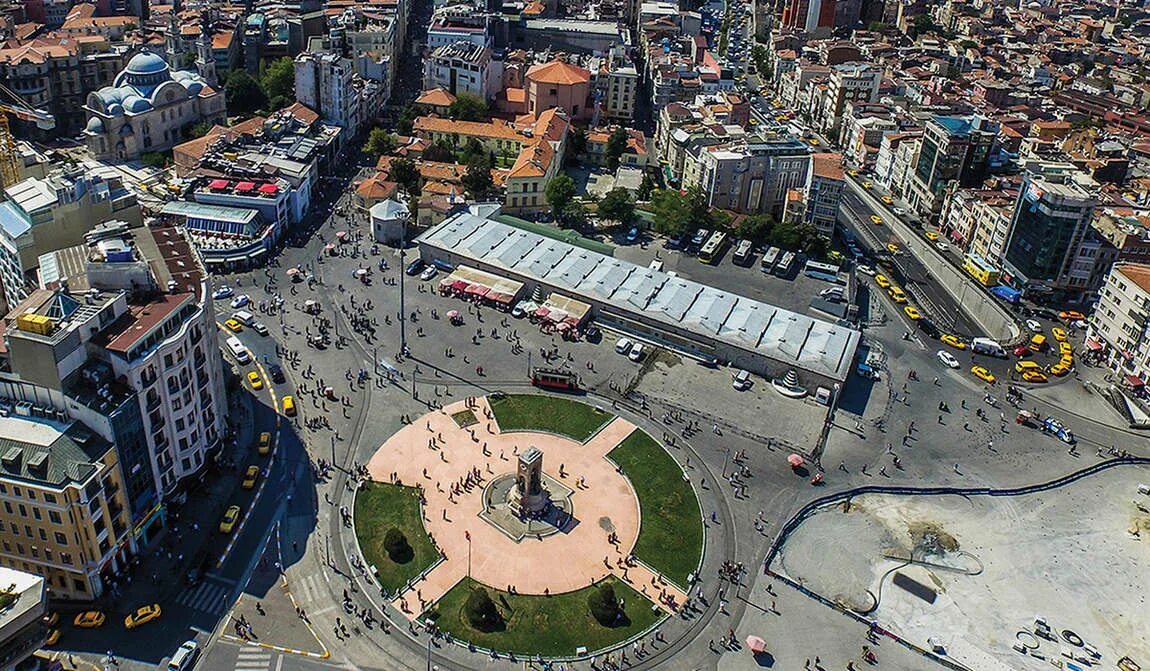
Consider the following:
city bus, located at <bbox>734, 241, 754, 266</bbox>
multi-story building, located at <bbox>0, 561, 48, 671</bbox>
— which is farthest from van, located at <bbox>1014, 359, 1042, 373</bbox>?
multi-story building, located at <bbox>0, 561, 48, 671</bbox>

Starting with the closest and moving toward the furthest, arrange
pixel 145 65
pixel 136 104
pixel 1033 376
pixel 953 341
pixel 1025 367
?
pixel 1033 376, pixel 1025 367, pixel 953 341, pixel 136 104, pixel 145 65

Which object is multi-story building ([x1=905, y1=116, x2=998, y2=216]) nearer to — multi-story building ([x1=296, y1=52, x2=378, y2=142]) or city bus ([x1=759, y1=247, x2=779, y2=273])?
city bus ([x1=759, y1=247, x2=779, y2=273])

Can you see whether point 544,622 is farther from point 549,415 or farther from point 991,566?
point 991,566

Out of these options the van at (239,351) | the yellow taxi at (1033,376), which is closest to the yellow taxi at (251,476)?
the van at (239,351)

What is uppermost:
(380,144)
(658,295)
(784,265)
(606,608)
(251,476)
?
(380,144)

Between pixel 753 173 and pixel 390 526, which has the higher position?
pixel 753 173

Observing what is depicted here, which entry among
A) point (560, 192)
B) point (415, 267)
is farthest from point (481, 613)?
point (560, 192)

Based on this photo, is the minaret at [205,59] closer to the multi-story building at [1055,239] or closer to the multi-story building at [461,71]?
the multi-story building at [461,71]
